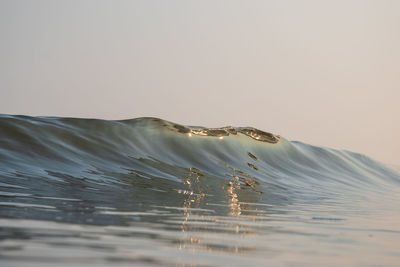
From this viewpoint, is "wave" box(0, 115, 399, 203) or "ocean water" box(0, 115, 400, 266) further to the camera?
"wave" box(0, 115, 399, 203)

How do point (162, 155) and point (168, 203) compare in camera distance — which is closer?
point (168, 203)

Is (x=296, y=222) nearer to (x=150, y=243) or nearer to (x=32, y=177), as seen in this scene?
(x=150, y=243)

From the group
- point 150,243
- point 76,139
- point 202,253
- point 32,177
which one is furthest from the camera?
point 76,139

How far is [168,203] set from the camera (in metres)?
4.45

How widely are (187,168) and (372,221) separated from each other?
13.3 feet

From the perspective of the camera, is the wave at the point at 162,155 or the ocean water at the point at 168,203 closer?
the ocean water at the point at 168,203

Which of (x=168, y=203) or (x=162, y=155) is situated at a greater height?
(x=162, y=155)

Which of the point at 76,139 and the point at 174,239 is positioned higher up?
the point at 76,139

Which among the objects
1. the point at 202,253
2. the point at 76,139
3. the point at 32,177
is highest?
the point at 76,139

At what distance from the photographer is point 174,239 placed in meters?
2.63

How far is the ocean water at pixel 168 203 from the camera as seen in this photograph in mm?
2328

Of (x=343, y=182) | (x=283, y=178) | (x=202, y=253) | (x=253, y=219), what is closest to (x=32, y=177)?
(x=253, y=219)

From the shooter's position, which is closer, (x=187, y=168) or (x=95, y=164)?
(x=95, y=164)

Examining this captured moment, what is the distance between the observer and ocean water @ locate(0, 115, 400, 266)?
2328 millimetres
